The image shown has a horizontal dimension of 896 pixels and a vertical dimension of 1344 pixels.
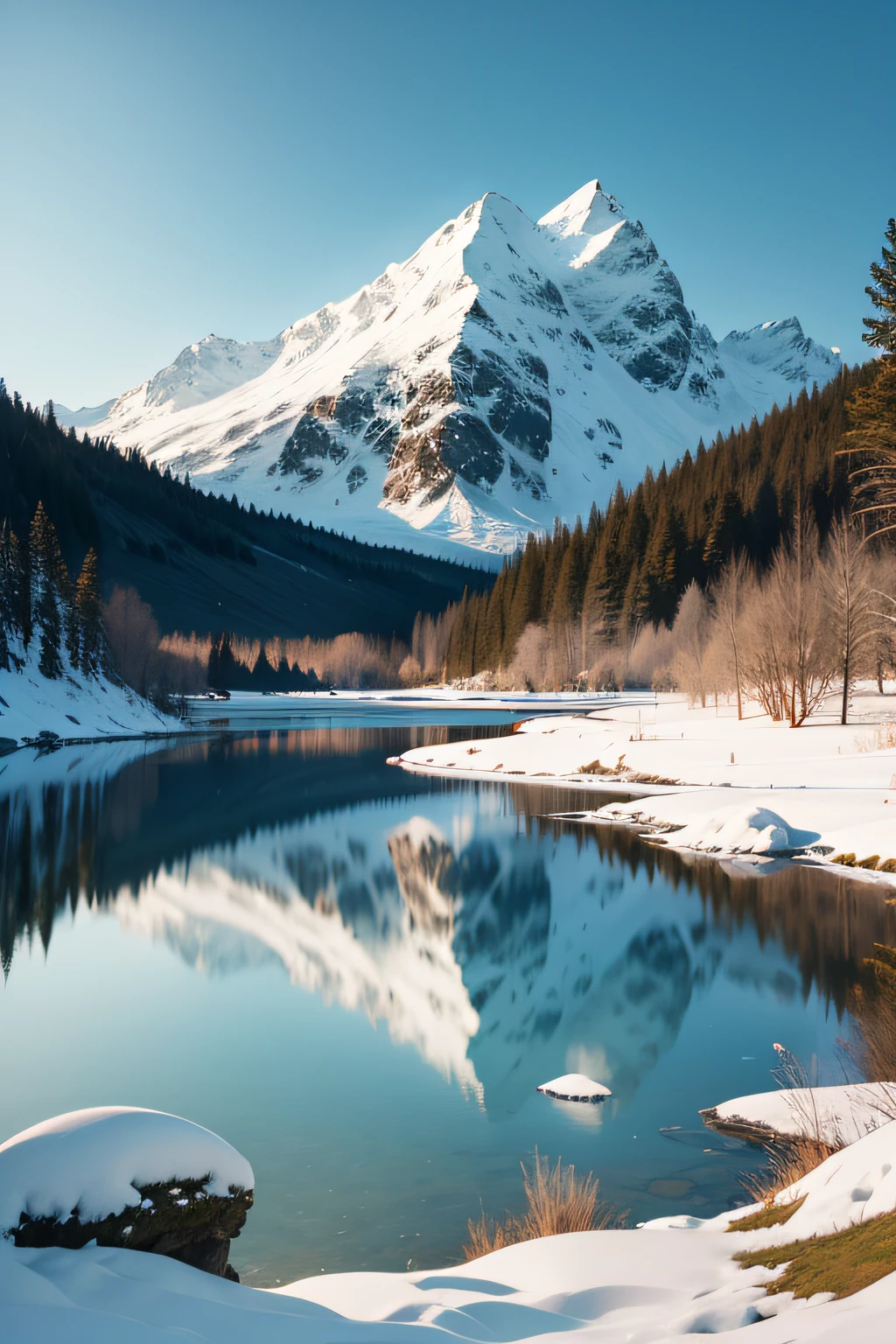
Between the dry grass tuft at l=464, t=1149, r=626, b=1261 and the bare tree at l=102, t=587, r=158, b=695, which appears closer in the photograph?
the dry grass tuft at l=464, t=1149, r=626, b=1261

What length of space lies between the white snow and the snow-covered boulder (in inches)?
2143

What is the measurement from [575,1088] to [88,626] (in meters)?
66.6

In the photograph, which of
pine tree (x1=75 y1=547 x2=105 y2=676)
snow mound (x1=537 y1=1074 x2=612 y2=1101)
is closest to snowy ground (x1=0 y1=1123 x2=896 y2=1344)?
snow mound (x1=537 y1=1074 x2=612 y2=1101)

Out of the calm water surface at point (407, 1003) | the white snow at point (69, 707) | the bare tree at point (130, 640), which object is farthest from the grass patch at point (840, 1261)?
the bare tree at point (130, 640)

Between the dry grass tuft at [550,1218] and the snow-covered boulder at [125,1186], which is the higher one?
the snow-covered boulder at [125,1186]

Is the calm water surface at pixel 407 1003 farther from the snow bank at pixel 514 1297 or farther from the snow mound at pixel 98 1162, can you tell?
the snow mound at pixel 98 1162

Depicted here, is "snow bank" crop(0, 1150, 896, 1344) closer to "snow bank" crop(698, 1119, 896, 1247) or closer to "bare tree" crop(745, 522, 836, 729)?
"snow bank" crop(698, 1119, 896, 1247)

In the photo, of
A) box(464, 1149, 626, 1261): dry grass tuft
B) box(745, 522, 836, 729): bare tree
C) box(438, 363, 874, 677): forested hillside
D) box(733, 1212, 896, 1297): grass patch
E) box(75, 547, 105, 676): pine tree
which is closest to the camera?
box(733, 1212, 896, 1297): grass patch

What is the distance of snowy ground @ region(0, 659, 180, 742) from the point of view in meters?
58.5

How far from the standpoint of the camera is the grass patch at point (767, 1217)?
6.22m

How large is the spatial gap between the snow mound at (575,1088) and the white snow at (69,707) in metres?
50.7

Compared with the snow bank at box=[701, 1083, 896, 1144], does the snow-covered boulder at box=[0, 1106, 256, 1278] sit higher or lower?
higher

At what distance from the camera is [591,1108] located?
34.8 feet

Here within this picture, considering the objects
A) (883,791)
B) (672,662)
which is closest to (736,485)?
(672,662)
